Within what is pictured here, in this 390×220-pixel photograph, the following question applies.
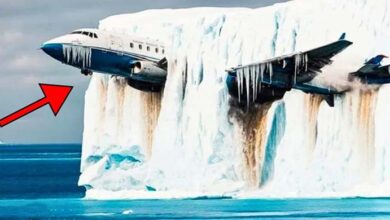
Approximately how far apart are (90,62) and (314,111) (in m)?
11.4

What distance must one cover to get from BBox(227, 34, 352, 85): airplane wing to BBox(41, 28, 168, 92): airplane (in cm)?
584

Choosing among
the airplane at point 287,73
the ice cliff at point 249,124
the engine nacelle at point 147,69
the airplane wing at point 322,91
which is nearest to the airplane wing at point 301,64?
the airplane at point 287,73

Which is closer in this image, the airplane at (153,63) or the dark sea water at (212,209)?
the dark sea water at (212,209)

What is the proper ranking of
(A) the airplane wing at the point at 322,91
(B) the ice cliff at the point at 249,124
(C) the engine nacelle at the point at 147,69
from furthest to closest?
(C) the engine nacelle at the point at 147,69, (A) the airplane wing at the point at 322,91, (B) the ice cliff at the point at 249,124

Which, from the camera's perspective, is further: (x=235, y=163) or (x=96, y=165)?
(x=96, y=165)

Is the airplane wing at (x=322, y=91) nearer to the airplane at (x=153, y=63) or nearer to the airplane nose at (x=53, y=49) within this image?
the airplane at (x=153, y=63)

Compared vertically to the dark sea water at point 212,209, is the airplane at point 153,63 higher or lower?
higher

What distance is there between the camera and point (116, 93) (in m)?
87.8

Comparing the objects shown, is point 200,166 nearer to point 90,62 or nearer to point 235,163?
point 235,163

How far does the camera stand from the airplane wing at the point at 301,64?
7531 cm

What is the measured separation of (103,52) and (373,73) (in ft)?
44.3

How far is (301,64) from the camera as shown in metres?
76.4

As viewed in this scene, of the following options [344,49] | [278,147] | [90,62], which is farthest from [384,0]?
[90,62]

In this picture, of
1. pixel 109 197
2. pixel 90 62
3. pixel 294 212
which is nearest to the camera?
pixel 294 212
